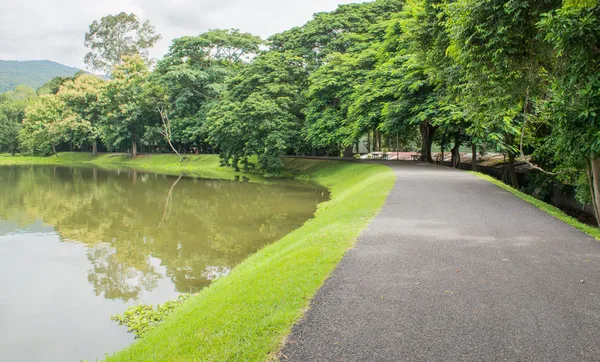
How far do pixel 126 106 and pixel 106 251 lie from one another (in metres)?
39.8

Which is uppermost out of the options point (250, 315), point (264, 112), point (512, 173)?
point (264, 112)

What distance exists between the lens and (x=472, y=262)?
6219mm

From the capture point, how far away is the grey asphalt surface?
3.90 meters

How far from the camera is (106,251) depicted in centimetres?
1132

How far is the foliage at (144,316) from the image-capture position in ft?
22.5

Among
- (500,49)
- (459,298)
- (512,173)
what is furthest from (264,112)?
(459,298)

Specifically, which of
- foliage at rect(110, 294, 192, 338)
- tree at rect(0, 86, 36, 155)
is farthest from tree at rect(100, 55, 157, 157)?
foliage at rect(110, 294, 192, 338)

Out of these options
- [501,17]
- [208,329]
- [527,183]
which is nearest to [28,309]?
[208,329]

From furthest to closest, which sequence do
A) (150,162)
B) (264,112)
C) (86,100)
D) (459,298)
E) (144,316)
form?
1. (86,100)
2. (150,162)
3. (264,112)
4. (144,316)
5. (459,298)

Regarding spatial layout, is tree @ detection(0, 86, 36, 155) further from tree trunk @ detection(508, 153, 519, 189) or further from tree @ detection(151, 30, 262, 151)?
tree trunk @ detection(508, 153, 519, 189)

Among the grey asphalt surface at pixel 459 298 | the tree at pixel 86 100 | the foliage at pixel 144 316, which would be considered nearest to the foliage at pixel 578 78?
the grey asphalt surface at pixel 459 298

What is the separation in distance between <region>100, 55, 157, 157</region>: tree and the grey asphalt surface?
44008 mm

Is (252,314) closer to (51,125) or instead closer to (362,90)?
(362,90)

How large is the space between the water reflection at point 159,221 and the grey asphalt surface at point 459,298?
14.4 feet
